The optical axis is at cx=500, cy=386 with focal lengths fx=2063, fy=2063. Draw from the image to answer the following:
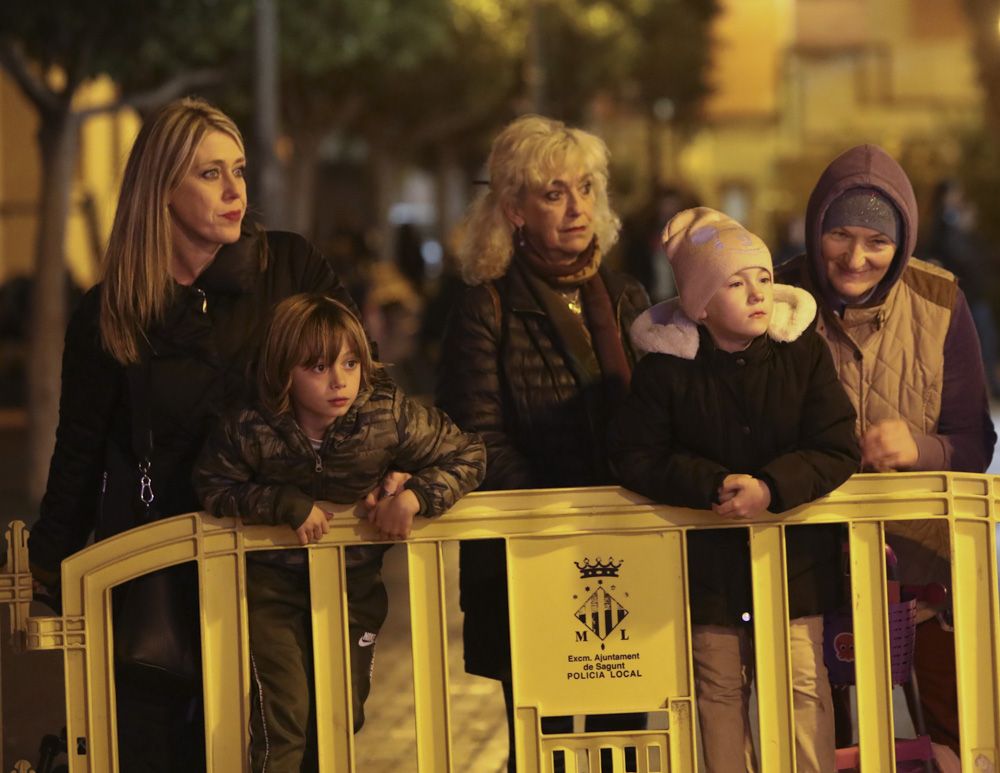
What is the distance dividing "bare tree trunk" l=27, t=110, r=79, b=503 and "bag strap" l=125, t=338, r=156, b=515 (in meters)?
8.69

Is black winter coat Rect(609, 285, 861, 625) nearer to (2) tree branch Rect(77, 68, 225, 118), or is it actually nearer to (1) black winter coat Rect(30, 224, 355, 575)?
Answer: (1) black winter coat Rect(30, 224, 355, 575)

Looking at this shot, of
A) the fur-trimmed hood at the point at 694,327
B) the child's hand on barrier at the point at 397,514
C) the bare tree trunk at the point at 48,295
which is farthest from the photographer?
the bare tree trunk at the point at 48,295

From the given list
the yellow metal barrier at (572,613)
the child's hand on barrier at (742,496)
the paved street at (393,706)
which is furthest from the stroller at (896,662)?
the paved street at (393,706)

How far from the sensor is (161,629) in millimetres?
4820

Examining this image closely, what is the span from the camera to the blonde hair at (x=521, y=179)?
5.55 meters

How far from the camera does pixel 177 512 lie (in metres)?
5.06

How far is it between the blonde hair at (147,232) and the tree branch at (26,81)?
30.4ft

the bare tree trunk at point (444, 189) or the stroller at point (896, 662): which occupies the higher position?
the bare tree trunk at point (444, 189)

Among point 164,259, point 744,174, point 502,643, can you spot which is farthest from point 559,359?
point 744,174

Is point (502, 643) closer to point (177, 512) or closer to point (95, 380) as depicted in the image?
point (177, 512)

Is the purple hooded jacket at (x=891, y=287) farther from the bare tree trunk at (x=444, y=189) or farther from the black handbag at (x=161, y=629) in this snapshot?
the bare tree trunk at (x=444, y=189)

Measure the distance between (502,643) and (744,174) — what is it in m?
86.8

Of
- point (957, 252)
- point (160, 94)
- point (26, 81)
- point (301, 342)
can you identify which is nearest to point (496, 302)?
point (301, 342)

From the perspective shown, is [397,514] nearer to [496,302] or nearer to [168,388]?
[168,388]
